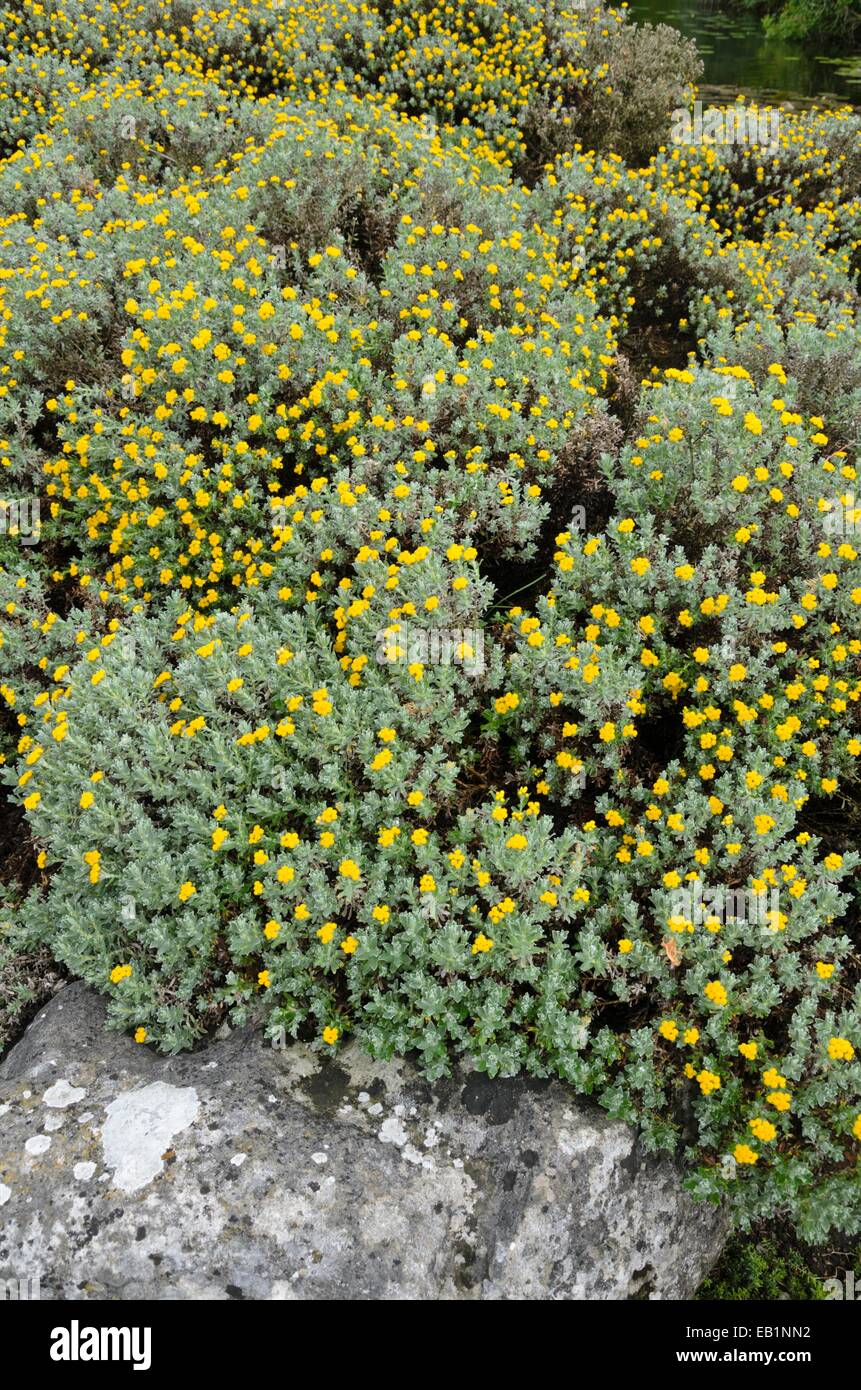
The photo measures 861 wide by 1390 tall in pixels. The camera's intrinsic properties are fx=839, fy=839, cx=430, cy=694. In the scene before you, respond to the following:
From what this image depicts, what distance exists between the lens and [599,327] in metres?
6.19

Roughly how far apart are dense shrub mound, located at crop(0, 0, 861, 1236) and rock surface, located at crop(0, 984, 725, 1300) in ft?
0.59

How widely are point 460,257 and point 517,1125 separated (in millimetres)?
5558

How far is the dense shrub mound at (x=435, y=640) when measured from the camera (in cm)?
319

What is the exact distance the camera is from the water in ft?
52.3

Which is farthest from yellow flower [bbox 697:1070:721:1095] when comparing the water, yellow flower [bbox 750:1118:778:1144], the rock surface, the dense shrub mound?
the water

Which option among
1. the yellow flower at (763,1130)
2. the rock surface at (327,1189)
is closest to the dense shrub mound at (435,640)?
the yellow flower at (763,1130)

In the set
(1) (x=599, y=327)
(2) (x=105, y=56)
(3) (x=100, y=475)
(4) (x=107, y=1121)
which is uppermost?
(2) (x=105, y=56)

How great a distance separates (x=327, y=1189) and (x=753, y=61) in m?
23.5

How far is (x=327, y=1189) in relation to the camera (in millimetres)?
2830

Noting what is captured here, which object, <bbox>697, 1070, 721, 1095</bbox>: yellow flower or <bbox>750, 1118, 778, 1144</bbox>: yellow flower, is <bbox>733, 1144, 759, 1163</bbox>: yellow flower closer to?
<bbox>750, 1118, 778, 1144</bbox>: yellow flower
